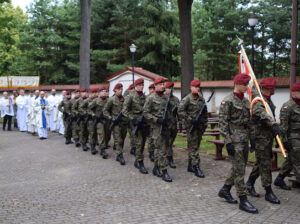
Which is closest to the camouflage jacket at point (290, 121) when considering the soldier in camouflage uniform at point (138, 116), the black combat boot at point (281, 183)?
the black combat boot at point (281, 183)

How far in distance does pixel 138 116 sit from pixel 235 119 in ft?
11.9

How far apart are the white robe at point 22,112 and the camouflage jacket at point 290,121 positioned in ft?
51.9

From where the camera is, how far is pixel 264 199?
6.24 metres

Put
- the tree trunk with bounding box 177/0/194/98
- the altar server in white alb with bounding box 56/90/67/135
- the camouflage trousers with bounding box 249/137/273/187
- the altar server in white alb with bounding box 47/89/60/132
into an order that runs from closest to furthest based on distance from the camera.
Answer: the camouflage trousers with bounding box 249/137/273/187 < the tree trunk with bounding box 177/0/194/98 < the altar server in white alb with bounding box 56/90/67/135 < the altar server in white alb with bounding box 47/89/60/132

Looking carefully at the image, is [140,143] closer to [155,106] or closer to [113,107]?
[155,106]

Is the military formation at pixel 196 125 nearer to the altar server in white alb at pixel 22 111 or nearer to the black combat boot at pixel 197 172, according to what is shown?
the black combat boot at pixel 197 172

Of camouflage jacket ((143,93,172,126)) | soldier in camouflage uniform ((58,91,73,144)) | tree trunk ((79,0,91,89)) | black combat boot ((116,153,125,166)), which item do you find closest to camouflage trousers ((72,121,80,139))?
soldier in camouflage uniform ((58,91,73,144))

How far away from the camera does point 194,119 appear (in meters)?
8.02

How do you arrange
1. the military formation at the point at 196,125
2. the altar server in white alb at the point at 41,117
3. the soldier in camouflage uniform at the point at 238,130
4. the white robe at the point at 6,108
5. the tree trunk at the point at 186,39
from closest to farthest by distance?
the soldier in camouflage uniform at the point at 238,130 < the military formation at the point at 196,125 < the tree trunk at the point at 186,39 < the altar server in white alb at the point at 41,117 < the white robe at the point at 6,108

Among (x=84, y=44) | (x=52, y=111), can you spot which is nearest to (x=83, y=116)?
(x=52, y=111)

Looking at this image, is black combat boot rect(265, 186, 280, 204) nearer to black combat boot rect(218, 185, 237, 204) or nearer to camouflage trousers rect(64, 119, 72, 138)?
black combat boot rect(218, 185, 237, 204)

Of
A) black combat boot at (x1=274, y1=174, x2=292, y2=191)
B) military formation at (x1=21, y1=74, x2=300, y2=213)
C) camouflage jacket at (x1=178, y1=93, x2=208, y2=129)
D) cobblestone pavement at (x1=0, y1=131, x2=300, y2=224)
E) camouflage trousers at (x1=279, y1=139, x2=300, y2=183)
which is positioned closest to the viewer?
cobblestone pavement at (x1=0, y1=131, x2=300, y2=224)

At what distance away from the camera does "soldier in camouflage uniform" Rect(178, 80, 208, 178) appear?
8.00m

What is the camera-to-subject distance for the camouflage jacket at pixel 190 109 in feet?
26.6
